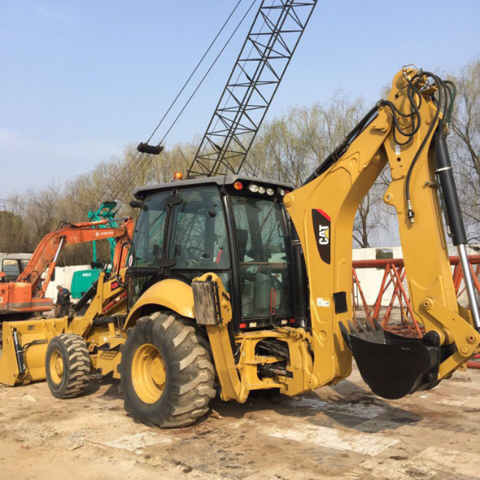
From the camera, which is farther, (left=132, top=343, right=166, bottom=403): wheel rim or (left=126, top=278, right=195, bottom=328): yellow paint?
(left=132, top=343, right=166, bottom=403): wheel rim

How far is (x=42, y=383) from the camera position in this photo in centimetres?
764

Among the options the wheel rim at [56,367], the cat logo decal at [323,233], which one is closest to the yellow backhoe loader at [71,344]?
the wheel rim at [56,367]

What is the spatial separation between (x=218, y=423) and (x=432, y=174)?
326cm

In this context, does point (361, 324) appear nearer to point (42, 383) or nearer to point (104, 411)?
point (104, 411)

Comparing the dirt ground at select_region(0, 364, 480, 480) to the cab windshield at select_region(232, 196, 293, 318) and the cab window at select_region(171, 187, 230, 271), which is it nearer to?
the cab windshield at select_region(232, 196, 293, 318)

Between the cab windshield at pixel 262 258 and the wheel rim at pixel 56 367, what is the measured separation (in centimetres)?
312

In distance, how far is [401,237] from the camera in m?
4.39

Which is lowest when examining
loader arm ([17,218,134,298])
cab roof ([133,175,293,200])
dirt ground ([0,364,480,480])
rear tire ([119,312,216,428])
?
dirt ground ([0,364,480,480])

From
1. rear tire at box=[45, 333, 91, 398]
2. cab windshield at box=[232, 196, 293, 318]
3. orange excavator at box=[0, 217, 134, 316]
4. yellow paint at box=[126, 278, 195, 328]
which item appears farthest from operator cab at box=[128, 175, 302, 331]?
orange excavator at box=[0, 217, 134, 316]

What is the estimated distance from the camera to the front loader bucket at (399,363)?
3.98 meters

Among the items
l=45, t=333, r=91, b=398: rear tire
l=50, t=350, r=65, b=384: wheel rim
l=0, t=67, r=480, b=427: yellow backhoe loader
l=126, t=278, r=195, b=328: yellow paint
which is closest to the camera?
l=0, t=67, r=480, b=427: yellow backhoe loader

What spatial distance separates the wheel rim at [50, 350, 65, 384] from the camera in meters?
6.84

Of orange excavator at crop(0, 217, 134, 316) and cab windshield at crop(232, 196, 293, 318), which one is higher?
orange excavator at crop(0, 217, 134, 316)

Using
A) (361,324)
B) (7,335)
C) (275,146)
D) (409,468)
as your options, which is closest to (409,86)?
(361,324)
